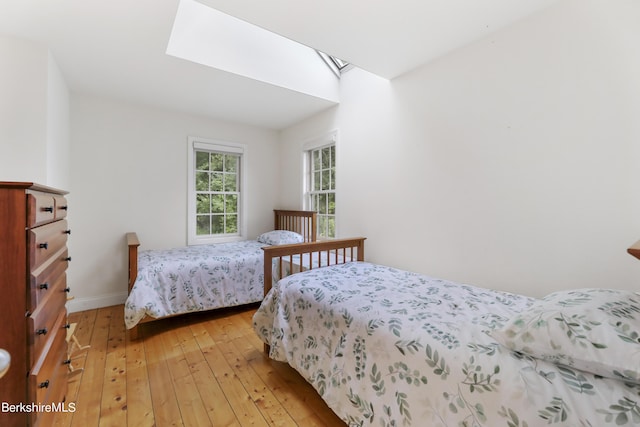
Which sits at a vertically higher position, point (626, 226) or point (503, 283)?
point (626, 226)

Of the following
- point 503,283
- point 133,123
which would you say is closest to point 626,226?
point 503,283

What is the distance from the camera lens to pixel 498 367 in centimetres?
95

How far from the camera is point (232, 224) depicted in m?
4.11

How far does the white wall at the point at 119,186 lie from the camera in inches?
118

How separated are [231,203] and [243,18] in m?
2.65

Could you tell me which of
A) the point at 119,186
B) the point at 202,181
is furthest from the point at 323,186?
the point at 119,186

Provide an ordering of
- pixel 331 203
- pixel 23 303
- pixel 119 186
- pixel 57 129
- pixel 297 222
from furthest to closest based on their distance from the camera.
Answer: pixel 297 222 < pixel 331 203 < pixel 119 186 < pixel 57 129 < pixel 23 303

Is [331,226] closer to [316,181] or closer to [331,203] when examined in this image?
[331,203]

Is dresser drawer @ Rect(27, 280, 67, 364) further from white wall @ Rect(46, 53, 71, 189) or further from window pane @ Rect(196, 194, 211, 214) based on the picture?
window pane @ Rect(196, 194, 211, 214)

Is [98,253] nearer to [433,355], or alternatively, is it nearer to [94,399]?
[94,399]

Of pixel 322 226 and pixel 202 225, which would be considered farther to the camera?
pixel 202 225

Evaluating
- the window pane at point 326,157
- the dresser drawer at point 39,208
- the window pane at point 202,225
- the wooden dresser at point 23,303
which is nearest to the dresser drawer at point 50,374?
the wooden dresser at point 23,303

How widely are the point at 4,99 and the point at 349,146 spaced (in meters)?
2.86

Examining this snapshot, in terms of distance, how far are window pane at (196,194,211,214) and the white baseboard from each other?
1.33 meters
